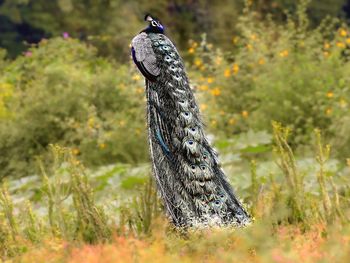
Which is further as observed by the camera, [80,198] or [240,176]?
[240,176]

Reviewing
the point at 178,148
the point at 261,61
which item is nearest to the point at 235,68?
the point at 261,61

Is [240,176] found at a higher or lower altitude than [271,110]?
lower

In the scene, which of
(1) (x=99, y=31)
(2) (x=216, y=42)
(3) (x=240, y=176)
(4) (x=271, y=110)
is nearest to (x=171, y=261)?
(3) (x=240, y=176)

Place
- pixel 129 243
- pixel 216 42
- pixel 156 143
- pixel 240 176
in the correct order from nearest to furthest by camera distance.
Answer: pixel 129 243 → pixel 156 143 → pixel 240 176 → pixel 216 42

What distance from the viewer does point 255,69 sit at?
13.5m

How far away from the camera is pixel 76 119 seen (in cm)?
1324

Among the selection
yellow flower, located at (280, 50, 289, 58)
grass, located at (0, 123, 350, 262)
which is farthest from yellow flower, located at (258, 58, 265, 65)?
grass, located at (0, 123, 350, 262)

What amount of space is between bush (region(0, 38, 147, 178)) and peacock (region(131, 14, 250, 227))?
584 cm

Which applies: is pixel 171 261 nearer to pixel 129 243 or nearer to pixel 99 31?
pixel 129 243

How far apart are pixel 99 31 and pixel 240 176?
16179 millimetres

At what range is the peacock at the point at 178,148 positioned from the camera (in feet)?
20.6

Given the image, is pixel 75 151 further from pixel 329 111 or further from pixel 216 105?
pixel 329 111

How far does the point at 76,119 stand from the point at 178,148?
7018mm

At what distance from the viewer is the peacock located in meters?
6.27
